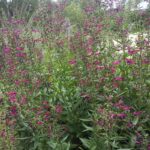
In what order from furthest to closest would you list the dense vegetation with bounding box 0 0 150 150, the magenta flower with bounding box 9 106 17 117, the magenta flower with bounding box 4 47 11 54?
the magenta flower with bounding box 4 47 11 54, the magenta flower with bounding box 9 106 17 117, the dense vegetation with bounding box 0 0 150 150

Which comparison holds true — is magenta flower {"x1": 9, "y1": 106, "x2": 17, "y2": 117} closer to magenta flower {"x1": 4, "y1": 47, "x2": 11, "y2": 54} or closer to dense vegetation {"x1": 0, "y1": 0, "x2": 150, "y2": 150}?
dense vegetation {"x1": 0, "y1": 0, "x2": 150, "y2": 150}

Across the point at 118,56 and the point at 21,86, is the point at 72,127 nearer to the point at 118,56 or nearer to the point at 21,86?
the point at 21,86

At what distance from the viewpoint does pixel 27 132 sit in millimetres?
3617

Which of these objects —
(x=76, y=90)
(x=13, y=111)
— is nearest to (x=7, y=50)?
(x=13, y=111)

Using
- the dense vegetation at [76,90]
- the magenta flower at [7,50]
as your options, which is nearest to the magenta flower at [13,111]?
the dense vegetation at [76,90]

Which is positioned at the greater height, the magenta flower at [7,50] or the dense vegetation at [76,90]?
the magenta flower at [7,50]

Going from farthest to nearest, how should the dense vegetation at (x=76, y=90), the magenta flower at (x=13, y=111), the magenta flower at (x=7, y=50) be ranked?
1. the magenta flower at (x=7, y=50)
2. the magenta flower at (x=13, y=111)
3. the dense vegetation at (x=76, y=90)

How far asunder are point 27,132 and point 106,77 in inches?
40.0

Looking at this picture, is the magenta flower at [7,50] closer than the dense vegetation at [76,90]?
No

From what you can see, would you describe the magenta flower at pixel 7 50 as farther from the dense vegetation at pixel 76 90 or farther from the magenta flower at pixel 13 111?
the magenta flower at pixel 13 111

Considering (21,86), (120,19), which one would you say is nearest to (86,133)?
(21,86)

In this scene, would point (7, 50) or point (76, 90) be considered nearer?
point (7, 50)

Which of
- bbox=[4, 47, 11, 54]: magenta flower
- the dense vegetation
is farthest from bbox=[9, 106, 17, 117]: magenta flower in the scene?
bbox=[4, 47, 11, 54]: magenta flower

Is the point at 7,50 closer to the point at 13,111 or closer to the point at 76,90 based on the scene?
the point at 13,111
